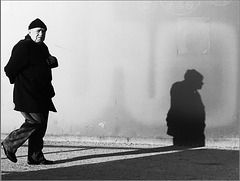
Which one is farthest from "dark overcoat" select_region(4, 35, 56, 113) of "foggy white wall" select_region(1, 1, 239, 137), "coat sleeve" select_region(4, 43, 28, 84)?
"foggy white wall" select_region(1, 1, 239, 137)

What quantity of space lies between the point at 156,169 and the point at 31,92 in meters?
1.64

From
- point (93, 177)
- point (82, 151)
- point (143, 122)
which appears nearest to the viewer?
point (93, 177)

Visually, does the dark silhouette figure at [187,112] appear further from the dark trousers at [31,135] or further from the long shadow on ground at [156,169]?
the dark trousers at [31,135]

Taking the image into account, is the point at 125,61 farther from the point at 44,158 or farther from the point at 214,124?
the point at 44,158

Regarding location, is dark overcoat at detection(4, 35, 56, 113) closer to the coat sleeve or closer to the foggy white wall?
the coat sleeve

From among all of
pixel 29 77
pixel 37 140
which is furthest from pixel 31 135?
pixel 29 77

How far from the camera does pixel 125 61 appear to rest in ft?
35.2

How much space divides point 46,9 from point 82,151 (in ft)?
6.97

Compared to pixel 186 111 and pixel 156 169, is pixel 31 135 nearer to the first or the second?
pixel 156 169

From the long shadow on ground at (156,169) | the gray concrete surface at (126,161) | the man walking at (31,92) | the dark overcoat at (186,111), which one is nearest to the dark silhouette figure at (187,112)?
the dark overcoat at (186,111)

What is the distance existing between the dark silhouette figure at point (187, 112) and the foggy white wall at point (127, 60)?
0.08 m

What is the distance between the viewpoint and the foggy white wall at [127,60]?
10.5 m

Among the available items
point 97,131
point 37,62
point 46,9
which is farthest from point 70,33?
point 37,62

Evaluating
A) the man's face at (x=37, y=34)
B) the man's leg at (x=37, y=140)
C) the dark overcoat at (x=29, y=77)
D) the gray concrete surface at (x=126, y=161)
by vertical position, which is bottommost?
the gray concrete surface at (x=126, y=161)
